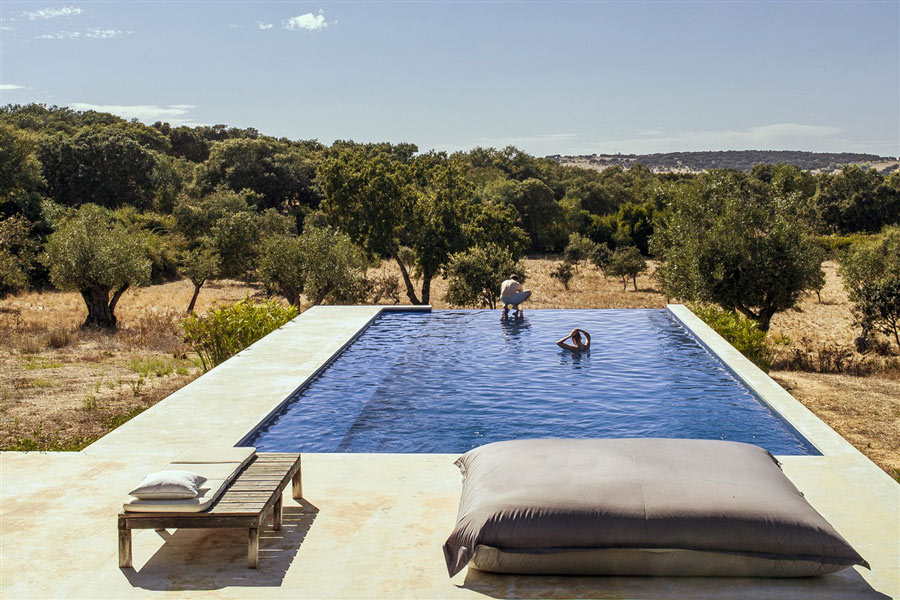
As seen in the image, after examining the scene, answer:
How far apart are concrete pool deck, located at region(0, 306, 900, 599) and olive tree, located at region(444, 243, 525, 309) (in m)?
21.5

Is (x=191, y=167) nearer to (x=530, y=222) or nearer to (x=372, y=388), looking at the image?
(x=530, y=222)

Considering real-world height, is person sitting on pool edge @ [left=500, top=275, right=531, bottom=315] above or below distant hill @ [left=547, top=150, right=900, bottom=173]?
below

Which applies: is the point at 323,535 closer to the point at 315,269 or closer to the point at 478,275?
the point at 315,269

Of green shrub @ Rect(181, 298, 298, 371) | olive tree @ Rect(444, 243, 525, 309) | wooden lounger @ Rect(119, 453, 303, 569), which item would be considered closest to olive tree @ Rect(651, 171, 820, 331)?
olive tree @ Rect(444, 243, 525, 309)

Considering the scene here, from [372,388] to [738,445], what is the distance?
20.3ft

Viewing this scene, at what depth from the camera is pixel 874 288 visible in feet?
79.0

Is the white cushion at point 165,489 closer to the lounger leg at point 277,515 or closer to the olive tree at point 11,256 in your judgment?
the lounger leg at point 277,515

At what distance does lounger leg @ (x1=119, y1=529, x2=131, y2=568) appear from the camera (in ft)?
14.5

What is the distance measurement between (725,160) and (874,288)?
93370mm

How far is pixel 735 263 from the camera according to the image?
20750 millimetres

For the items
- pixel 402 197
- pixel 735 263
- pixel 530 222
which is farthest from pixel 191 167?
pixel 735 263

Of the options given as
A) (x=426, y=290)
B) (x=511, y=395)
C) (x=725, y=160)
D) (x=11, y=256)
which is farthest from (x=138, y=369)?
(x=725, y=160)

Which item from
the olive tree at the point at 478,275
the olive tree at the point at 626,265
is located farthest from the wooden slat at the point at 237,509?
the olive tree at the point at 626,265

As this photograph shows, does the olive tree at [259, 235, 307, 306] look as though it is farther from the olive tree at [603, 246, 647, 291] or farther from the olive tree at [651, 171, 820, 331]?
the olive tree at [603, 246, 647, 291]
